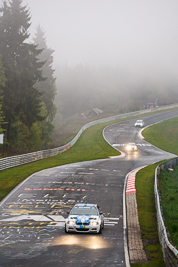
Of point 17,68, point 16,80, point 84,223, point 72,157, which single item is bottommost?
point 72,157

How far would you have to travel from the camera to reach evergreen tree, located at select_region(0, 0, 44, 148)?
55938 mm

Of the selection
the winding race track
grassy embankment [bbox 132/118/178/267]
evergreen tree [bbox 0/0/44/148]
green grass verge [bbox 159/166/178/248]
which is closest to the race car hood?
the winding race track

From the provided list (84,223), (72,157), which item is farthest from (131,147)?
(84,223)

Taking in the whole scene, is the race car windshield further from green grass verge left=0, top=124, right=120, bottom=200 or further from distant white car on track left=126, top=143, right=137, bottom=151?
distant white car on track left=126, top=143, right=137, bottom=151

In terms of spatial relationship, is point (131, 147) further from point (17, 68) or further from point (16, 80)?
point (17, 68)

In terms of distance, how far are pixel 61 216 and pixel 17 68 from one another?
1503 inches

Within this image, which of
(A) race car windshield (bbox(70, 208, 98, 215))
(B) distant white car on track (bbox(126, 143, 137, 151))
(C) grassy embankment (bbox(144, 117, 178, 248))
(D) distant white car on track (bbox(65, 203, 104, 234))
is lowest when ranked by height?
(B) distant white car on track (bbox(126, 143, 137, 151))

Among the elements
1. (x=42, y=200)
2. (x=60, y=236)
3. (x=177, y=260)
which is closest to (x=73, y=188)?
(x=42, y=200)

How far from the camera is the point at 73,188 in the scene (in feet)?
105

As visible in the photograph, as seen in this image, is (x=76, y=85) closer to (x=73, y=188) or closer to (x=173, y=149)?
(x=173, y=149)

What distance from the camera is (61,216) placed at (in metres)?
23.7

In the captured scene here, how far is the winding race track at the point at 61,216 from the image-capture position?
15.6 m

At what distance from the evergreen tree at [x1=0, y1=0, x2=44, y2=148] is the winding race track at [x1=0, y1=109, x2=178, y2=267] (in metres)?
14.5

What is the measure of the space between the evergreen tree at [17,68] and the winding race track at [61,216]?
14.5m
